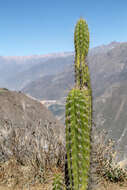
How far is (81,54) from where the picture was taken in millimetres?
4277

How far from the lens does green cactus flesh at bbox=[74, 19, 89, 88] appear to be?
4242mm

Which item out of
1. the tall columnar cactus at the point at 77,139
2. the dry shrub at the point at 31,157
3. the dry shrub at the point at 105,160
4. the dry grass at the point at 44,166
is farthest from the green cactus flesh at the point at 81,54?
the dry shrub at the point at 31,157

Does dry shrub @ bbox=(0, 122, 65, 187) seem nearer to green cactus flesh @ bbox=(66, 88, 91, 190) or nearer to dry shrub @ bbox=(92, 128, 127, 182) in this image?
dry shrub @ bbox=(92, 128, 127, 182)

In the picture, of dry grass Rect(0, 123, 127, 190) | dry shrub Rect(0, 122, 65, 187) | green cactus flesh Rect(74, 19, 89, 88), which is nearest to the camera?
green cactus flesh Rect(74, 19, 89, 88)

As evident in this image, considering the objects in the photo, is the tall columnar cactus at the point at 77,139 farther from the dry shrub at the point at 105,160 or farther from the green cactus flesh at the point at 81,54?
the dry shrub at the point at 105,160

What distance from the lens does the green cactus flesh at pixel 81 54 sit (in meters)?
4.24

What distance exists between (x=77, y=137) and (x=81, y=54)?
6.13 feet

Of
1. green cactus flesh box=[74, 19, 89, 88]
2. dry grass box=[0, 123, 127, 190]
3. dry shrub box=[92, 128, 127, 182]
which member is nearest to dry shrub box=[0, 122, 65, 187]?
dry grass box=[0, 123, 127, 190]

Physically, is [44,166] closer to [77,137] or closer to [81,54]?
[81,54]

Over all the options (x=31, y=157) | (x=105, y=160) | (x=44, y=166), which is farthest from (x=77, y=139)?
(x=31, y=157)

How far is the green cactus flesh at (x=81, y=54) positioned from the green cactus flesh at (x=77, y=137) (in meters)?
1.37

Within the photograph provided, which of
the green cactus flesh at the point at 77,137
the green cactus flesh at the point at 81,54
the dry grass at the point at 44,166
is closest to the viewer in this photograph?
the green cactus flesh at the point at 77,137

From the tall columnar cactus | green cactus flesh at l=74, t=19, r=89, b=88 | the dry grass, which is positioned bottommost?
the dry grass

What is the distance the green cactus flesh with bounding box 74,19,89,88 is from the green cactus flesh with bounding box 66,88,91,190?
137 cm
